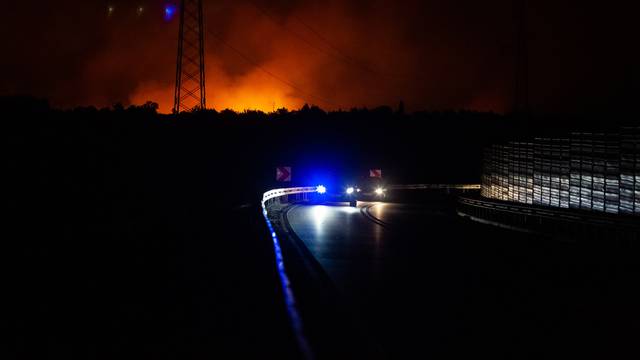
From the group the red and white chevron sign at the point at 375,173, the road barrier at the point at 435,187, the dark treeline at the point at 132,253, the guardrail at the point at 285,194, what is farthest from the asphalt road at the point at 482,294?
the road barrier at the point at 435,187

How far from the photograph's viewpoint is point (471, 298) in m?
13.2

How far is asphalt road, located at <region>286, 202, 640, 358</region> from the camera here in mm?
9320

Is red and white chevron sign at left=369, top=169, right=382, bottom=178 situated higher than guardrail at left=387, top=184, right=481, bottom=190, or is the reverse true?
red and white chevron sign at left=369, top=169, right=382, bottom=178

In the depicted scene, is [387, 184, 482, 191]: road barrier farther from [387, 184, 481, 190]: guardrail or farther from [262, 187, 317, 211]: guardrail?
[262, 187, 317, 211]: guardrail

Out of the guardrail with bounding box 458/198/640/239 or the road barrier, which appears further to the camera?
the road barrier

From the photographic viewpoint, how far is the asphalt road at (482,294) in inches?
367

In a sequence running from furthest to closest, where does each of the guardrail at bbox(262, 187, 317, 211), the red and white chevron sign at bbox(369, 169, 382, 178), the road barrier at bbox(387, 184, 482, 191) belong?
the road barrier at bbox(387, 184, 482, 191), the red and white chevron sign at bbox(369, 169, 382, 178), the guardrail at bbox(262, 187, 317, 211)

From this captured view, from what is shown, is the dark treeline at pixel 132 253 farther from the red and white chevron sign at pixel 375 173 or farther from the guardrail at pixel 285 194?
the red and white chevron sign at pixel 375 173

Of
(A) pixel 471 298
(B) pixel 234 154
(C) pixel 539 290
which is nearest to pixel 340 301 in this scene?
(A) pixel 471 298

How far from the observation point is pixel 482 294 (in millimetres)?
13773

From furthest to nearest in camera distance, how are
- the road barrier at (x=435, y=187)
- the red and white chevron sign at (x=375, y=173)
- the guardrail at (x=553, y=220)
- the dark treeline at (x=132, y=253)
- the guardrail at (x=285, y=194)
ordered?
the road barrier at (x=435, y=187) < the red and white chevron sign at (x=375, y=173) < the guardrail at (x=285, y=194) < the guardrail at (x=553, y=220) < the dark treeline at (x=132, y=253)

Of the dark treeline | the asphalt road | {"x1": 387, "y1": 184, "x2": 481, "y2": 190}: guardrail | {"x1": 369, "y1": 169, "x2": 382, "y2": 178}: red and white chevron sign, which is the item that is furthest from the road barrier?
the asphalt road

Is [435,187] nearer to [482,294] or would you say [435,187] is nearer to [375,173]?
[375,173]

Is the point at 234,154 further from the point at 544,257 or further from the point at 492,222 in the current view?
the point at 544,257
